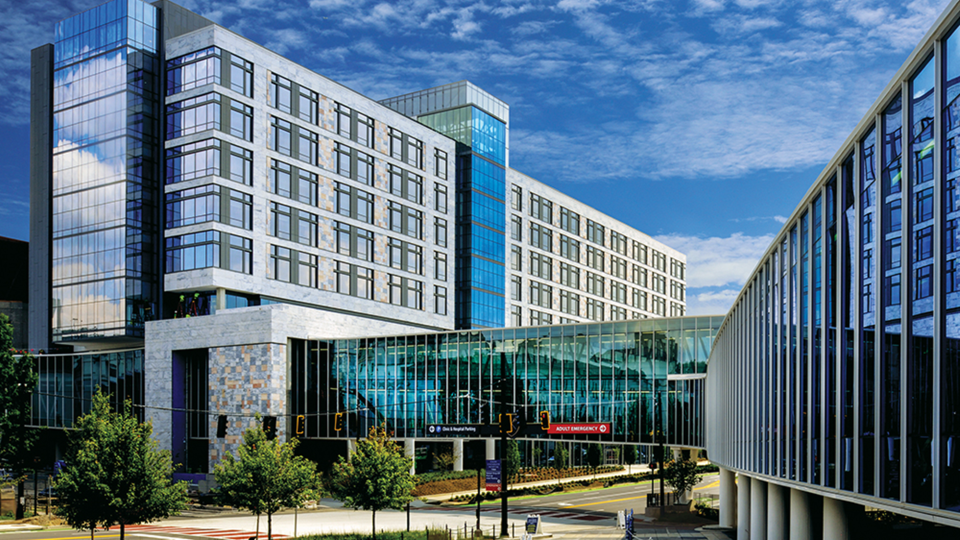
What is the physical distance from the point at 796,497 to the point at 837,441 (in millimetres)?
6069

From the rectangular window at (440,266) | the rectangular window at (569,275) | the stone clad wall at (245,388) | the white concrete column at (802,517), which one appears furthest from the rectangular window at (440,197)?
the white concrete column at (802,517)

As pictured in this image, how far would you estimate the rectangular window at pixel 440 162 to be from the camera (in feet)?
315

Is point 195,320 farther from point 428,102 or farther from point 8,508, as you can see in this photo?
point 428,102

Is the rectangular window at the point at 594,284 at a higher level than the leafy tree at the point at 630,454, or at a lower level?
higher

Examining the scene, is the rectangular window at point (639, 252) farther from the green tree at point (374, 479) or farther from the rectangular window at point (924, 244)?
the rectangular window at point (924, 244)

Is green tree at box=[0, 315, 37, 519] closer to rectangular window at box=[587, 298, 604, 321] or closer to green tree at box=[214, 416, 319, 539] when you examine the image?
green tree at box=[214, 416, 319, 539]

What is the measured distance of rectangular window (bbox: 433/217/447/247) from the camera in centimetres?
9525

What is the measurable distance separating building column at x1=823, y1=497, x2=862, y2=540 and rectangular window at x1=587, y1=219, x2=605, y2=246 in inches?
4358

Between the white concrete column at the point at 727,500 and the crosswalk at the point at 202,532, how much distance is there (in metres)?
21.6

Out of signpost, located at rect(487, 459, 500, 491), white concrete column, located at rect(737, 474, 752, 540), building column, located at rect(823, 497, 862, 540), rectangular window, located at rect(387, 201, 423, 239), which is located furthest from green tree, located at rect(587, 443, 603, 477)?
building column, located at rect(823, 497, 862, 540)

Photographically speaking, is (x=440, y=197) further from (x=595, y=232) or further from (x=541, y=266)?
(x=595, y=232)

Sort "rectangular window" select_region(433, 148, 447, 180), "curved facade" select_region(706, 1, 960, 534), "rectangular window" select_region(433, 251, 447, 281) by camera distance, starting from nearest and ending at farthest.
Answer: "curved facade" select_region(706, 1, 960, 534) → "rectangular window" select_region(433, 251, 447, 281) → "rectangular window" select_region(433, 148, 447, 180)

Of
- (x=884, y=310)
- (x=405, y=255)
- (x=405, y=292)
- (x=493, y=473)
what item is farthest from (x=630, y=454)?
(x=884, y=310)

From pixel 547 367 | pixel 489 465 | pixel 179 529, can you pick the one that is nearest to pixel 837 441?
pixel 489 465
